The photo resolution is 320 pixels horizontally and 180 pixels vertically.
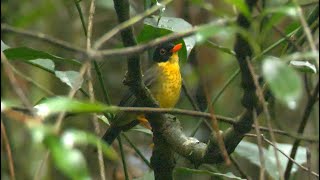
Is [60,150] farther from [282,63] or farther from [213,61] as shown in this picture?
[213,61]

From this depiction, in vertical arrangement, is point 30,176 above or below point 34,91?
below

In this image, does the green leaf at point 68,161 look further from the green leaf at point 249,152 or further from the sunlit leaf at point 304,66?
the green leaf at point 249,152

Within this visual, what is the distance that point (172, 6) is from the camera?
221 inches

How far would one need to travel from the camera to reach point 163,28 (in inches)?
116

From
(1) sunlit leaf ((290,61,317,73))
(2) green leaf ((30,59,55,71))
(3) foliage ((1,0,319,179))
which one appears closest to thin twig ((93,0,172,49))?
(3) foliage ((1,0,319,179))

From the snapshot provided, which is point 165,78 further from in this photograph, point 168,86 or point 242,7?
point 242,7

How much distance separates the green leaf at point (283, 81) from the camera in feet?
4.47

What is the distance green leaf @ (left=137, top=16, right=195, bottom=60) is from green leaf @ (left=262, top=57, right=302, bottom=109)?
1.55 meters

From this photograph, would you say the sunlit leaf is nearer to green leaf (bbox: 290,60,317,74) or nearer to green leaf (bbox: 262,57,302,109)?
green leaf (bbox: 290,60,317,74)

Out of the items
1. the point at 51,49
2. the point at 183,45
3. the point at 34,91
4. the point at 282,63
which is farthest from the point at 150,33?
the point at 34,91

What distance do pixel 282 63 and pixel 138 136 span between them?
4151 millimetres

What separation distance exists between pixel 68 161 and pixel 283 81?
433mm

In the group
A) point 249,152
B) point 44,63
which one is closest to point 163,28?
point 44,63

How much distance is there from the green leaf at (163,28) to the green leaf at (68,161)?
1.66 m
